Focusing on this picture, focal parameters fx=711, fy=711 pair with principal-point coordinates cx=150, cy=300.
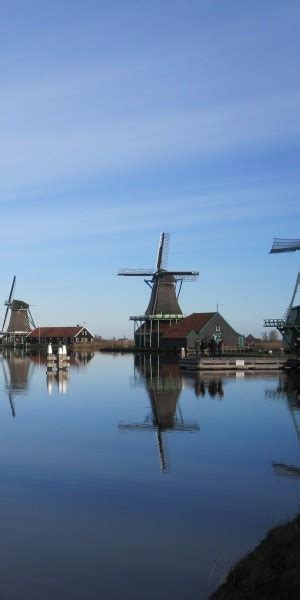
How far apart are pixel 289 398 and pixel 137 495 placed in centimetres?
1515

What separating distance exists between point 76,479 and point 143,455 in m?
2.37

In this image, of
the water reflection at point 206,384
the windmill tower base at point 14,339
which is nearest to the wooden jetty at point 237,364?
the water reflection at point 206,384

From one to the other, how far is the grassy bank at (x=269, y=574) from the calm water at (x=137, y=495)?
1.49 feet

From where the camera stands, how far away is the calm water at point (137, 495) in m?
7.40

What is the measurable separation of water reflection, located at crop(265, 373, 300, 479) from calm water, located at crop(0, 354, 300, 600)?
86 millimetres

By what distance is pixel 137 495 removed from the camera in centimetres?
1051

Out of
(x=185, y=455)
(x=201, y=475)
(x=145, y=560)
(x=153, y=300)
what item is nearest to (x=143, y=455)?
(x=185, y=455)

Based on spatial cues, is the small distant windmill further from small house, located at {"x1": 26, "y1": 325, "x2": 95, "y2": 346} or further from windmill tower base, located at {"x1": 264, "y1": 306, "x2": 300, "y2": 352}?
windmill tower base, located at {"x1": 264, "y1": 306, "x2": 300, "y2": 352}

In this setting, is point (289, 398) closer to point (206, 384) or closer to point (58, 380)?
point (206, 384)

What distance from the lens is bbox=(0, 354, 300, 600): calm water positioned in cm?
740

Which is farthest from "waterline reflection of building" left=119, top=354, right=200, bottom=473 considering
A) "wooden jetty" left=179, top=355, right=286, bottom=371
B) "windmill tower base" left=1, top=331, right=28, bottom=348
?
"windmill tower base" left=1, top=331, right=28, bottom=348

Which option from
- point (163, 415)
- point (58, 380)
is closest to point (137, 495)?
point (163, 415)

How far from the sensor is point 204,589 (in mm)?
6918

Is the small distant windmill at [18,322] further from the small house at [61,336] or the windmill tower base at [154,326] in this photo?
the windmill tower base at [154,326]
